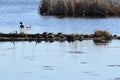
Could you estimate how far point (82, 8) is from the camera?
52812 mm

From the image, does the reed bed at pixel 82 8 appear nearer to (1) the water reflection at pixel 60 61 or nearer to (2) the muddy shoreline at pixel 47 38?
(2) the muddy shoreline at pixel 47 38

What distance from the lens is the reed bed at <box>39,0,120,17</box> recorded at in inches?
2042

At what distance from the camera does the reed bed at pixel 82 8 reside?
170ft

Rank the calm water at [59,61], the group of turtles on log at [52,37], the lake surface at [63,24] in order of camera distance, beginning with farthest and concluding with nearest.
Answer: the lake surface at [63,24]
the group of turtles on log at [52,37]
the calm water at [59,61]

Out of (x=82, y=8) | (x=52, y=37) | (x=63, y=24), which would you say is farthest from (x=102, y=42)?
(x=82, y=8)

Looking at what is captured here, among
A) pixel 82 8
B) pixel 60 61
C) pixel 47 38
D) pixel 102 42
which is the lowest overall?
→ pixel 60 61

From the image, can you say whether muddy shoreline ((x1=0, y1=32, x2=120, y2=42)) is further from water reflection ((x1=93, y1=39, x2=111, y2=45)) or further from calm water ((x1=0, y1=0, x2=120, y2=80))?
calm water ((x1=0, y1=0, x2=120, y2=80))

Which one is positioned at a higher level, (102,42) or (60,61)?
(102,42)

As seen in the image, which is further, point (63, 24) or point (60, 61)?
point (63, 24)

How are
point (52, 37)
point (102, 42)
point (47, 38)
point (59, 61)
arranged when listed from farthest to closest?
point (52, 37) → point (47, 38) → point (102, 42) → point (59, 61)

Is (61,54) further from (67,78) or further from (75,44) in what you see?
(67,78)

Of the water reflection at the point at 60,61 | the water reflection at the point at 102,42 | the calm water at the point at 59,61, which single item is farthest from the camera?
the water reflection at the point at 102,42

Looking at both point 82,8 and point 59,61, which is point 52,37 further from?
point 82,8

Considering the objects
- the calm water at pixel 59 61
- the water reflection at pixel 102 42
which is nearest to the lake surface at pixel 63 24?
the water reflection at pixel 102 42
